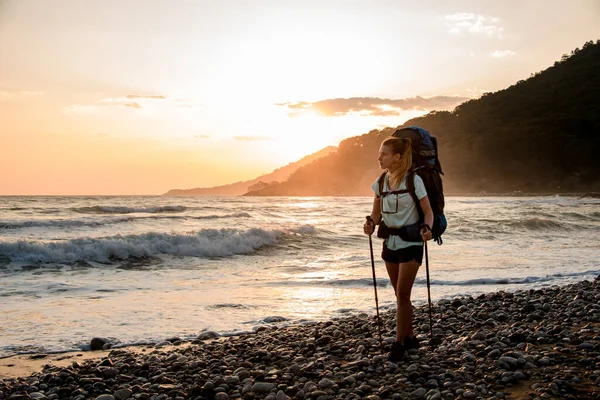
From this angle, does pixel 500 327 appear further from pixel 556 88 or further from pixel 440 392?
pixel 556 88

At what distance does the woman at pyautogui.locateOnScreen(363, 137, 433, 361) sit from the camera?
5.98 meters

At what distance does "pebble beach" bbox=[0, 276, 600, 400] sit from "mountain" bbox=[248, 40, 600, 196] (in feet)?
321

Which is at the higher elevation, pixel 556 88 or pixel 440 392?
pixel 556 88

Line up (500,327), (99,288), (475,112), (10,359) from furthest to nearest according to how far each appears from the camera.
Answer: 1. (475,112)
2. (99,288)
3. (500,327)
4. (10,359)

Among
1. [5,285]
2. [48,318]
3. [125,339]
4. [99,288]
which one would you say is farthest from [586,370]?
[5,285]

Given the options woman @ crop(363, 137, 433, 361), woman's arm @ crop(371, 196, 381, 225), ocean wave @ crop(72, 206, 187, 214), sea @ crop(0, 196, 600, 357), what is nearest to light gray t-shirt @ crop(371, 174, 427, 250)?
woman @ crop(363, 137, 433, 361)

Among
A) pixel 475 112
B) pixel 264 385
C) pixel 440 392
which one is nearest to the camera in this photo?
pixel 440 392

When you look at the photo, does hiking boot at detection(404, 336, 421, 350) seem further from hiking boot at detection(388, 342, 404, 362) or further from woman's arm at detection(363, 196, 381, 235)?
woman's arm at detection(363, 196, 381, 235)

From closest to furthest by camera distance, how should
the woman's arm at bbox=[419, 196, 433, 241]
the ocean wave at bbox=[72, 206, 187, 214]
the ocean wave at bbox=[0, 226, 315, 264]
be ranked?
the woman's arm at bbox=[419, 196, 433, 241] < the ocean wave at bbox=[0, 226, 315, 264] < the ocean wave at bbox=[72, 206, 187, 214]

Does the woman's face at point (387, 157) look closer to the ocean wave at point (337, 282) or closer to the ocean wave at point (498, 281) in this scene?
the ocean wave at point (337, 282)

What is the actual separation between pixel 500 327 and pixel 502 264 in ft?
29.6

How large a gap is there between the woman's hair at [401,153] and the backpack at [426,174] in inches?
3.1

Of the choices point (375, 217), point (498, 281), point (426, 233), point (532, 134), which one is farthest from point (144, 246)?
point (532, 134)

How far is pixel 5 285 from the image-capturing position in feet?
41.6
